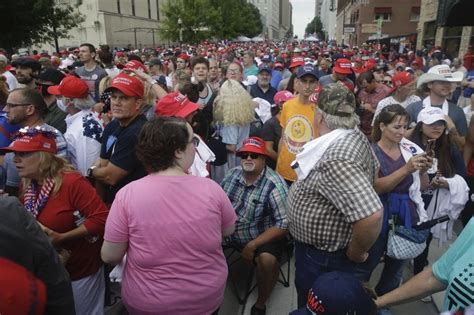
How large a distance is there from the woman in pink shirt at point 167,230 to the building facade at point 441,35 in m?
16.6

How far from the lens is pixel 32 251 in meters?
1.46

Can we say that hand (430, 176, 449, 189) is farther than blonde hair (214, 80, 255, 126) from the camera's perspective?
No

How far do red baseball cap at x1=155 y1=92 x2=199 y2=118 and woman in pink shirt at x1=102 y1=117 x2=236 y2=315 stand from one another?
3.73 ft

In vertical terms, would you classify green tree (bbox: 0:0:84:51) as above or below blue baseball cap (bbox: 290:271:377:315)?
above

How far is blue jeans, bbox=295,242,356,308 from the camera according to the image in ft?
7.57

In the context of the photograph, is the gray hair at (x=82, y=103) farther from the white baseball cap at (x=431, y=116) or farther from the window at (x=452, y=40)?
the window at (x=452, y=40)

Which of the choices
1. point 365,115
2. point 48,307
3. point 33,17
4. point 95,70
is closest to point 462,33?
point 365,115

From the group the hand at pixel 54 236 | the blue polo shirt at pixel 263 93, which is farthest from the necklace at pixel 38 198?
the blue polo shirt at pixel 263 93

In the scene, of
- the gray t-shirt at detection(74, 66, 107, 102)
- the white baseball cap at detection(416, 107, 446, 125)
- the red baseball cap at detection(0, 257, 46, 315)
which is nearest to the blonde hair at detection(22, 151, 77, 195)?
the red baseball cap at detection(0, 257, 46, 315)

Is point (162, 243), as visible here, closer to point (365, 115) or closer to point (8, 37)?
point (365, 115)

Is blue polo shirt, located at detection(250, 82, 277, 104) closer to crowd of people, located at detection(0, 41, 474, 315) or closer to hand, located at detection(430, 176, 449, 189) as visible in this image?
crowd of people, located at detection(0, 41, 474, 315)

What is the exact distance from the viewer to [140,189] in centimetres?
192

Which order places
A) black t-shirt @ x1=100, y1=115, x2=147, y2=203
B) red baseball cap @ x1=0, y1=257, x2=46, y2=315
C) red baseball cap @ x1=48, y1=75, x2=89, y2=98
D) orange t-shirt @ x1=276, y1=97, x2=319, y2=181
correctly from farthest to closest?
orange t-shirt @ x1=276, y1=97, x2=319, y2=181 → red baseball cap @ x1=48, y1=75, x2=89, y2=98 → black t-shirt @ x1=100, y1=115, x2=147, y2=203 → red baseball cap @ x1=0, y1=257, x2=46, y2=315

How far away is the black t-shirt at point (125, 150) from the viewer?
9.03ft
